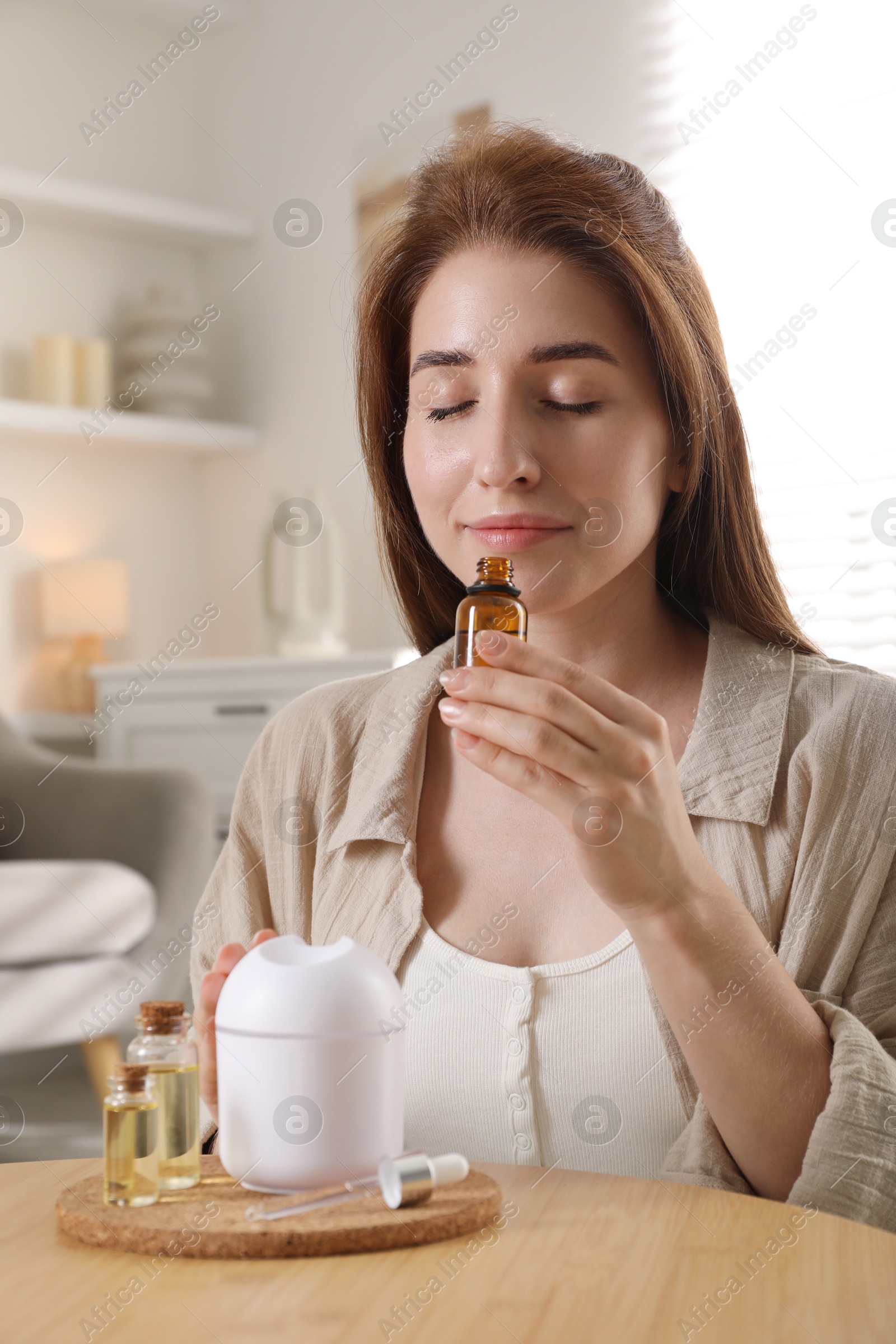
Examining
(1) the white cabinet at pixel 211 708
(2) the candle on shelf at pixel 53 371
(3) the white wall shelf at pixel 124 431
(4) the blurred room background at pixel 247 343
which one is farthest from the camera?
(2) the candle on shelf at pixel 53 371

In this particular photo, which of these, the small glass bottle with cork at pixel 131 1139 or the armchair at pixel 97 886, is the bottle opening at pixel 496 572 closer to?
the small glass bottle with cork at pixel 131 1139

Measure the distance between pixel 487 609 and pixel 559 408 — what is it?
11.1 inches

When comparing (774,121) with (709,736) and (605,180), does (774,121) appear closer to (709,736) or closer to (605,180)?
(605,180)

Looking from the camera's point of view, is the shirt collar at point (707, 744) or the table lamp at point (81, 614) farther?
the table lamp at point (81, 614)

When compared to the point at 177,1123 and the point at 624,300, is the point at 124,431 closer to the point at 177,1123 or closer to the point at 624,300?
the point at 624,300

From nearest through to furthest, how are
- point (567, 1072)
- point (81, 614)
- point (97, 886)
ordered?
point (567, 1072), point (97, 886), point (81, 614)

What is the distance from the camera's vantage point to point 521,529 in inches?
37.1

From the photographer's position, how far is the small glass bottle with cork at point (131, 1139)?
24.9 inches

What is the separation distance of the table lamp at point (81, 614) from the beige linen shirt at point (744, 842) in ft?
7.59

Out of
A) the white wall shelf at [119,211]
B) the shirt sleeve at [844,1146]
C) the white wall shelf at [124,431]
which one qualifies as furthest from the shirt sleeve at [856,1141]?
the white wall shelf at [119,211]

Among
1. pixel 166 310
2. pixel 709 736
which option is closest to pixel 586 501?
pixel 709 736

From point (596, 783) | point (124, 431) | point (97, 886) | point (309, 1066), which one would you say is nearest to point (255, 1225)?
point (309, 1066)

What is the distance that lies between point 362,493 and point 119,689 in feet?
2.54

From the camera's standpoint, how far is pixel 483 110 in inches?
115
